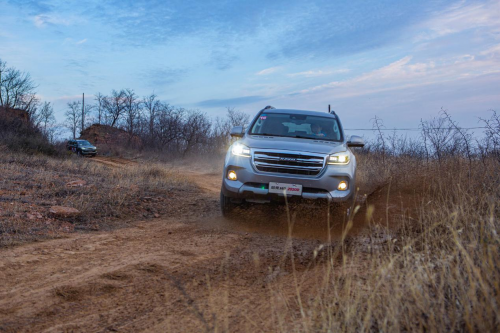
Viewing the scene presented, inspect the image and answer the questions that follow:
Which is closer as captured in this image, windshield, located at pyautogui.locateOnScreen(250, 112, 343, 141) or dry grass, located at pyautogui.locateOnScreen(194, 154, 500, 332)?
dry grass, located at pyautogui.locateOnScreen(194, 154, 500, 332)

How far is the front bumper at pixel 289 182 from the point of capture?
5.62 m

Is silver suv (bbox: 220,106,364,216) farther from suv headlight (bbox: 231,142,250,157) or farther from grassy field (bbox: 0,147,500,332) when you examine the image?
grassy field (bbox: 0,147,500,332)

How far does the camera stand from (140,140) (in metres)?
38.0

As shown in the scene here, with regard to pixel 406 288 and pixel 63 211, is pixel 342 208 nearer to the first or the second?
pixel 406 288

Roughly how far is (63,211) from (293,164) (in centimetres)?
Answer: 370

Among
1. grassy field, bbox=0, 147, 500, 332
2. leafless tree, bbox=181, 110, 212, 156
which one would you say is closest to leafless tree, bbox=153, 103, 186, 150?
leafless tree, bbox=181, 110, 212, 156

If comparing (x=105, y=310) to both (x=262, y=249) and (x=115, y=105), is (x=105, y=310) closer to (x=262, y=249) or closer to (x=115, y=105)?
(x=262, y=249)

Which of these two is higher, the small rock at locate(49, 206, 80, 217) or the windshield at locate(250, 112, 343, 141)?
the windshield at locate(250, 112, 343, 141)

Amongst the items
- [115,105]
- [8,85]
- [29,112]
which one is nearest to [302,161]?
[29,112]

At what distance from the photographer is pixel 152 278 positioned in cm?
362

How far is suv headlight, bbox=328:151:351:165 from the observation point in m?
5.78

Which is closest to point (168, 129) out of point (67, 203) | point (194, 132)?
point (194, 132)

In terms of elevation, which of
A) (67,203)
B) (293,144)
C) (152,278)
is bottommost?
(152,278)

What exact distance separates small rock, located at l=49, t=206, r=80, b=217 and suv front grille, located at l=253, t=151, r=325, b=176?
307 centimetres
